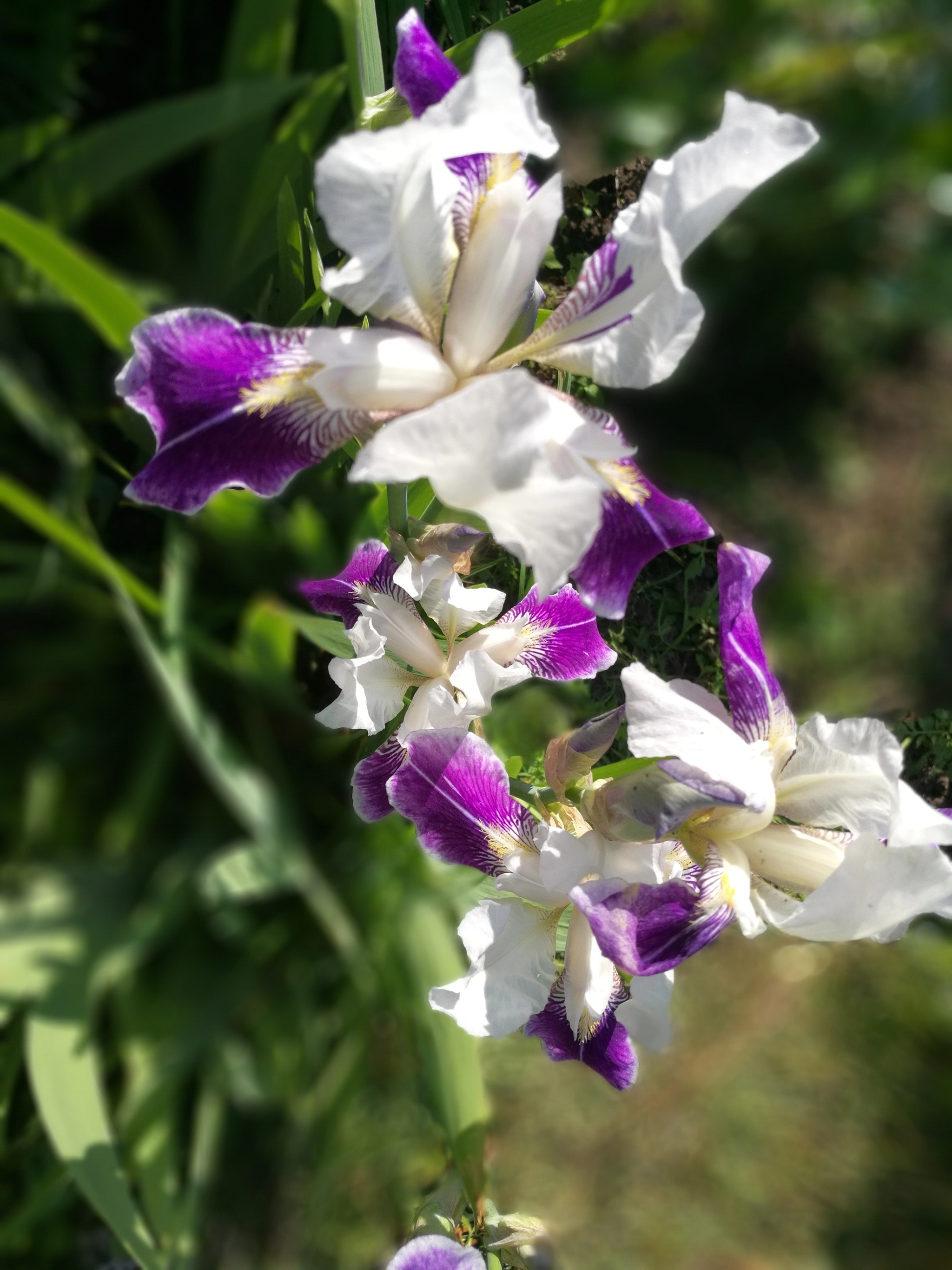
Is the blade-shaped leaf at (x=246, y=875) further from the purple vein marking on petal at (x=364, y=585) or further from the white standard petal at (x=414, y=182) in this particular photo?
the white standard petal at (x=414, y=182)

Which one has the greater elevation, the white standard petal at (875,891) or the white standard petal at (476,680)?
the white standard petal at (476,680)

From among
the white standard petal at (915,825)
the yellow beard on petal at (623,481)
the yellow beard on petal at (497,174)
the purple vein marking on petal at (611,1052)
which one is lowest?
the purple vein marking on petal at (611,1052)

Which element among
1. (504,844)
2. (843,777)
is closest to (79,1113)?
(504,844)

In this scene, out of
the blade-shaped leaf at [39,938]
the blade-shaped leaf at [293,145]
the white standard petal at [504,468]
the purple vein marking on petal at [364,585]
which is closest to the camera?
the white standard petal at [504,468]

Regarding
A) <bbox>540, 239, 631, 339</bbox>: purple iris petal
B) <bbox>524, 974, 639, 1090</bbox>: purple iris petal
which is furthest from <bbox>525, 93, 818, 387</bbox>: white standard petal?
<bbox>524, 974, 639, 1090</bbox>: purple iris petal

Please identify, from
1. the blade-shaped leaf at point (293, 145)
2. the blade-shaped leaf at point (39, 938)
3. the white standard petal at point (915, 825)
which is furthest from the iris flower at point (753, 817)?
the blade-shaped leaf at point (39, 938)

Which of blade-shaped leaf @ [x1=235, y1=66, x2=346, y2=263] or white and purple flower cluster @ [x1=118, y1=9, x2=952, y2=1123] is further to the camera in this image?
blade-shaped leaf @ [x1=235, y1=66, x2=346, y2=263]

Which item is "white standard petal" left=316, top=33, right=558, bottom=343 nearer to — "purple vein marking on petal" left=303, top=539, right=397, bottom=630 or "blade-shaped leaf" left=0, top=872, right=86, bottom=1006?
"purple vein marking on petal" left=303, top=539, right=397, bottom=630

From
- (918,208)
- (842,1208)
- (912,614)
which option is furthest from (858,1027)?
(918,208)
